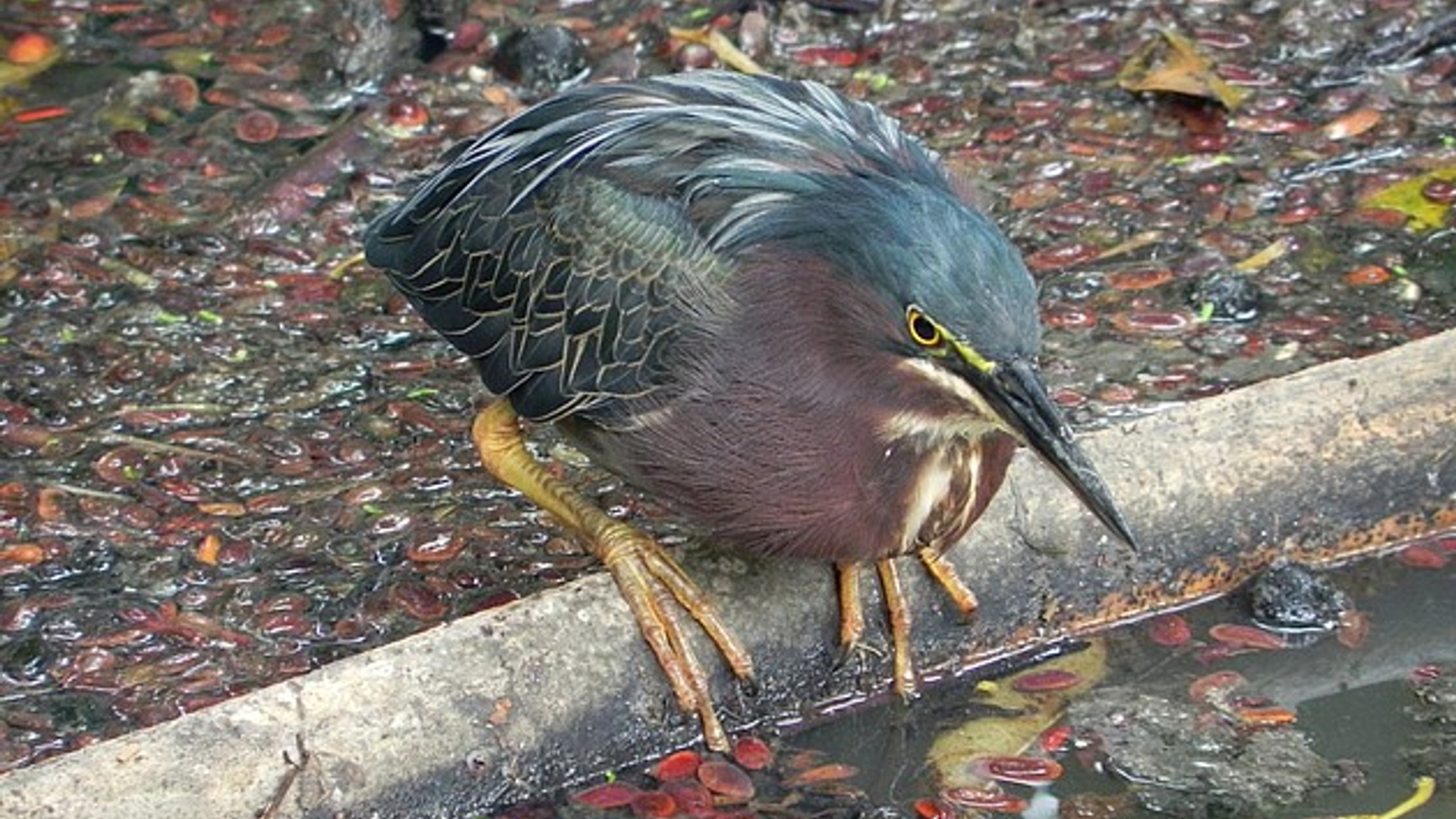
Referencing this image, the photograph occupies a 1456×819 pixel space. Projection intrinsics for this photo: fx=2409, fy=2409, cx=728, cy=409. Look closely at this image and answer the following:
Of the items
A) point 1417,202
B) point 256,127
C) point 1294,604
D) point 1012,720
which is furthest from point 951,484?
point 256,127

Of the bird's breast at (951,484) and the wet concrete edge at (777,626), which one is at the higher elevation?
the bird's breast at (951,484)

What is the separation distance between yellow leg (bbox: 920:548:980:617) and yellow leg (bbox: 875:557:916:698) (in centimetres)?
7

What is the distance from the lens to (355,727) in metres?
4.20

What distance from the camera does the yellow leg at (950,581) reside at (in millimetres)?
4816


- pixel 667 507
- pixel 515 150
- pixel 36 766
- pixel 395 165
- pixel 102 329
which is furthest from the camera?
pixel 395 165

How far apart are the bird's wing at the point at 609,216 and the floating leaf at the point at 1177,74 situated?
2.38 metres

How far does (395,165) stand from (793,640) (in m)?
2.50

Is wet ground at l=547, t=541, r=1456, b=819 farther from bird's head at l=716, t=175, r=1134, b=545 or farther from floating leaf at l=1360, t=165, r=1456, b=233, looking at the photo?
floating leaf at l=1360, t=165, r=1456, b=233

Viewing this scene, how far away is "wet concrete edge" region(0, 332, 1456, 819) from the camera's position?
409cm

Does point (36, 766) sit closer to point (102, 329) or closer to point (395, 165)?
point (102, 329)

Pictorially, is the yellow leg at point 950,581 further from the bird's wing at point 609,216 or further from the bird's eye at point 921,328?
the bird's eye at point 921,328

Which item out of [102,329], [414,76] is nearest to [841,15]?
[414,76]

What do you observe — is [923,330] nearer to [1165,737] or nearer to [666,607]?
[666,607]

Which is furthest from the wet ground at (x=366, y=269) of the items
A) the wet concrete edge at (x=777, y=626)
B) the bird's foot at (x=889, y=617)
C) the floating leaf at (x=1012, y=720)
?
the floating leaf at (x=1012, y=720)
